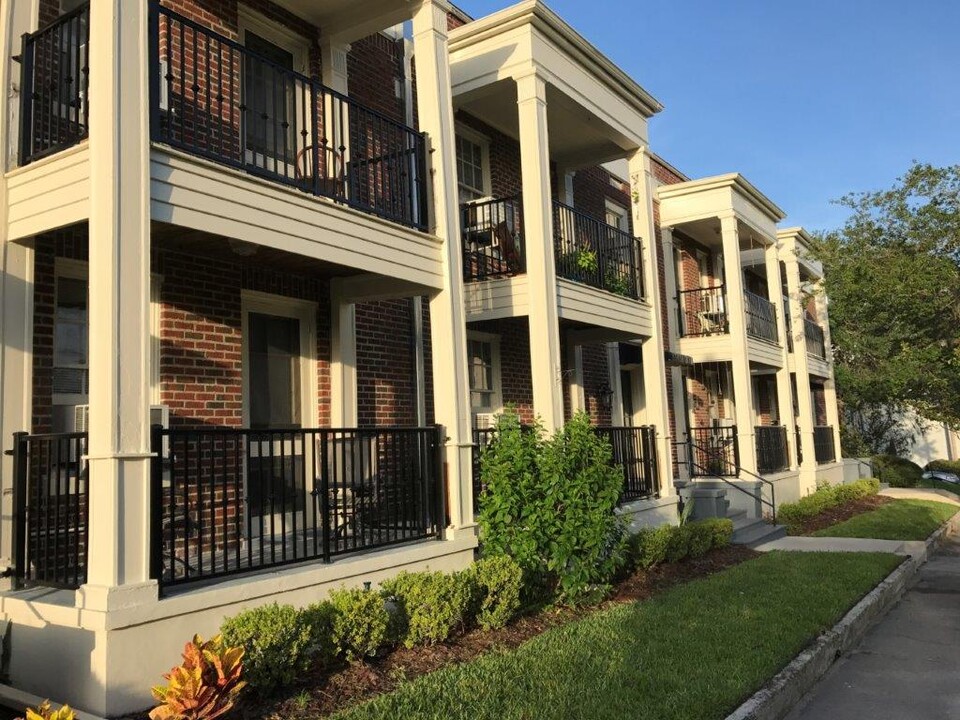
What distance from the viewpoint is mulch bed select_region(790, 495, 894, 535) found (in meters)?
14.7

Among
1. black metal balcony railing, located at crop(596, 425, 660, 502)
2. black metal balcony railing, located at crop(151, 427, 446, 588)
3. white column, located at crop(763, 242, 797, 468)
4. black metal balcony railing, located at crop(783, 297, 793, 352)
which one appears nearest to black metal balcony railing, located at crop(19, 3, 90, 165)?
black metal balcony railing, located at crop(151, 427, 446, 588)

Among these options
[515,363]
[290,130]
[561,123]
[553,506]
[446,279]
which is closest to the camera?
[553,506]

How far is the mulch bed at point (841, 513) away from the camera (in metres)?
14.7

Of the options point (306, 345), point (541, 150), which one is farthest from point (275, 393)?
point (541, 150)

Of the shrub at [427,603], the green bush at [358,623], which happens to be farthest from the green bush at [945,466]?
the green bush at [358,623]

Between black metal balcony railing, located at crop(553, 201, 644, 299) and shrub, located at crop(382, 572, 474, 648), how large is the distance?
5.19 m

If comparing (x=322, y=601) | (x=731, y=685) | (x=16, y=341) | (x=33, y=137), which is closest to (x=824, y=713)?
(x=731, y=685)

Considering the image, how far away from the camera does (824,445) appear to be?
21500 mm

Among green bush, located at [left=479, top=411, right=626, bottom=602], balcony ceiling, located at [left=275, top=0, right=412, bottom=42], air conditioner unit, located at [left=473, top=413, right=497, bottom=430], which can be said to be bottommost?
green bush, located at [left=479, top=411, right=626, bottom=602]

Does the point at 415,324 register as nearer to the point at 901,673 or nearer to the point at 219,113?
the point at 219,113

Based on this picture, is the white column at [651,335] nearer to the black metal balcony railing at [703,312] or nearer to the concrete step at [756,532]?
the concrete step at [756,532]

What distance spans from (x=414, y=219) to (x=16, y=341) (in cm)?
370

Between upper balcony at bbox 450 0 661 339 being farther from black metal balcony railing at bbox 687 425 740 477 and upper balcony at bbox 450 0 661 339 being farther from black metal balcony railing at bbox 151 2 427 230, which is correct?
black metal balcony railing at bbox 687 425 740 477

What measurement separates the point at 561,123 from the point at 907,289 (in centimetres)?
954
